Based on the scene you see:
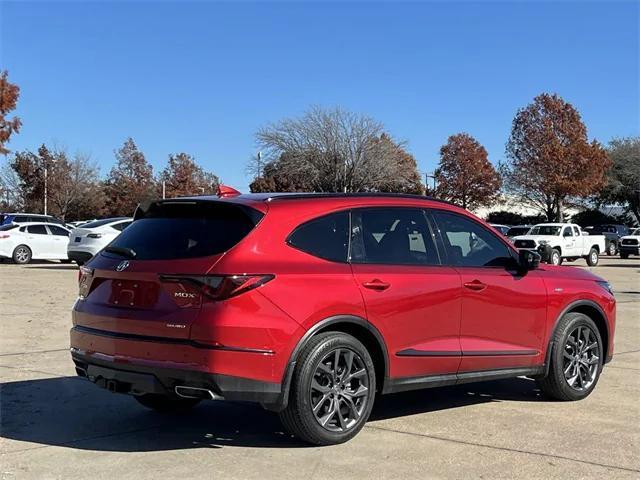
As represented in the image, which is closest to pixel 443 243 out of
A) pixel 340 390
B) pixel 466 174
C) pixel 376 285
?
pixel 376 285

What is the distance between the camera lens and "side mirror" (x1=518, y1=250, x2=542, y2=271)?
250 inches

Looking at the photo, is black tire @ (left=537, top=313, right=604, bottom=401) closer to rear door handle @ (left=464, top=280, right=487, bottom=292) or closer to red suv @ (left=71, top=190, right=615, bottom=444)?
→ red suv @ (left=71, top=190, right=615, bottom=444)

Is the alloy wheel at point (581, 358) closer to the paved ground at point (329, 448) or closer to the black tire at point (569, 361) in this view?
the black tire at point (569, 361)

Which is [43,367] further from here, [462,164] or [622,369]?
[462,164]

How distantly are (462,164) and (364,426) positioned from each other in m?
65.5

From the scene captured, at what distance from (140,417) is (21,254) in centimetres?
2063

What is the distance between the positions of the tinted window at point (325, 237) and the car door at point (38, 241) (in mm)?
21691

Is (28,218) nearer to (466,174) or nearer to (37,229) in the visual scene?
(37,229)

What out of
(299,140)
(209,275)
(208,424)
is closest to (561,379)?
(208,424)

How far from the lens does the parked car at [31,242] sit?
80.4 ft

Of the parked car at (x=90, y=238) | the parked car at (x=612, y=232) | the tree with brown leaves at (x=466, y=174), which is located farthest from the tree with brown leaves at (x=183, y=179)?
the parked car at (x=90, y=238)

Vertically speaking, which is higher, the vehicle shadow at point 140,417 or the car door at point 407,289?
the car door at point 407,289

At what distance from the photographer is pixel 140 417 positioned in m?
6.04

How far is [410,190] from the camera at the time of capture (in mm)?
54719
